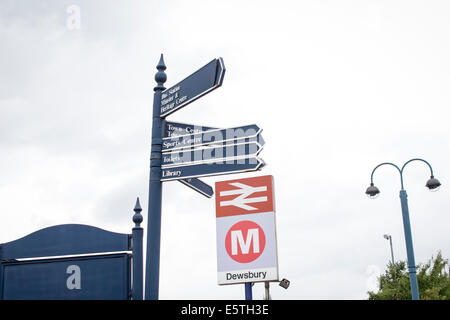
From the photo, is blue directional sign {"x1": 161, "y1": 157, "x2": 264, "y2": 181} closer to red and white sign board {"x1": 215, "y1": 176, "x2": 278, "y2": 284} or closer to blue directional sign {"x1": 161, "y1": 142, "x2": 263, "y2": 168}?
blue directional sign {"x1": 161, "y1": 142, "x2": 263, "y2": 168}

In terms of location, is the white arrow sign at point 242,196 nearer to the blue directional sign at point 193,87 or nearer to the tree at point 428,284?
the blue directional sign at point 193,87

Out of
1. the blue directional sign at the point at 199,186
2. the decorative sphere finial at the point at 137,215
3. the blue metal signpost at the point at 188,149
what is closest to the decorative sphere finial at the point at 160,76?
the blue metal signpost at the point at 188,149

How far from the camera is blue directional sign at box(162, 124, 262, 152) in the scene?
9688 millimetres

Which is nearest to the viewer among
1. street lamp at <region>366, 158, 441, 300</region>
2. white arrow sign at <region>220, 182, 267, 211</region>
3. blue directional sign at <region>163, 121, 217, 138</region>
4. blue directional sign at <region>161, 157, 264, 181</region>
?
white arrow sign at <region>220, 182, 267, 211</region>

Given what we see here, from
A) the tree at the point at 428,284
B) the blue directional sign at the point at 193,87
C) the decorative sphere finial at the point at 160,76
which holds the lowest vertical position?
the tree at the point at 428,284

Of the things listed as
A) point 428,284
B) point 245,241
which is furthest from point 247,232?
point 428,284

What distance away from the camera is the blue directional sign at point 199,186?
10.6 metres

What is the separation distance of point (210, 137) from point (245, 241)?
2742 mm

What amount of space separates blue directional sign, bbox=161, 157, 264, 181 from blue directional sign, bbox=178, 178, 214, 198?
218mm

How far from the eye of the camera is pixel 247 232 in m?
8.12

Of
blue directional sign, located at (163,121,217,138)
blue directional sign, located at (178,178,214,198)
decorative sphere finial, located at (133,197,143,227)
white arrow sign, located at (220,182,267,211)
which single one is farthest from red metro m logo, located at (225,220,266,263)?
blue directional sign, located at (163,121,217,138)

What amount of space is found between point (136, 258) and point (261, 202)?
2982mm
